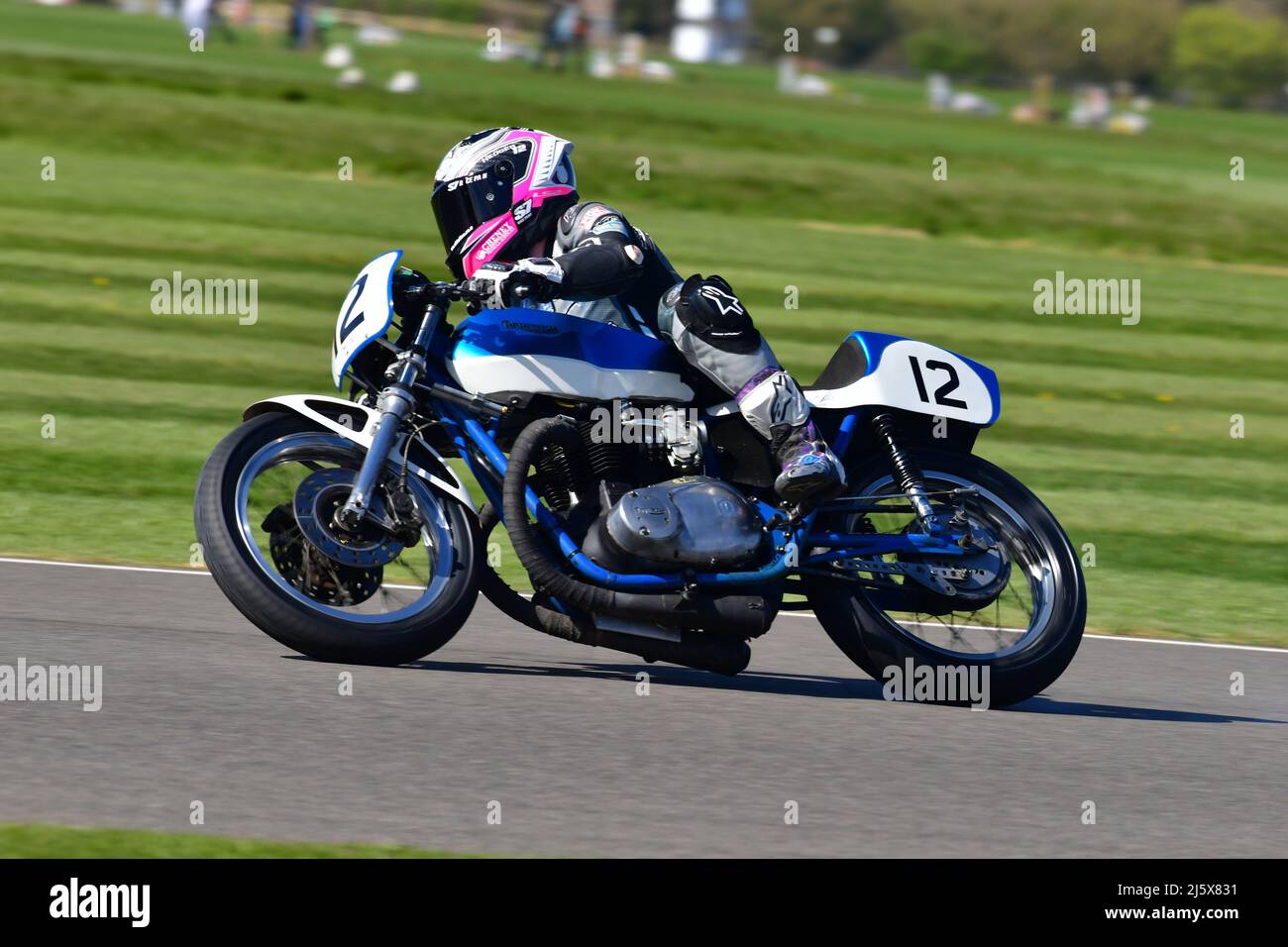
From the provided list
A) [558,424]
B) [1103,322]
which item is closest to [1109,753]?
[558,424]

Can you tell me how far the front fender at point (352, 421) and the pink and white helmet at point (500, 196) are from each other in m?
0.65

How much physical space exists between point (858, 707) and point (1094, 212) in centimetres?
2320

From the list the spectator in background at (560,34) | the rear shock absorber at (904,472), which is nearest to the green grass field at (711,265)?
the rear shock absorber at (904,472)

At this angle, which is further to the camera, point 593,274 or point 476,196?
point 476,196

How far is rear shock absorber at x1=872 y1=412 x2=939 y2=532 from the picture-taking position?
21.6ft

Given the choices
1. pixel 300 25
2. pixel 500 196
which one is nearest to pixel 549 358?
pixel 500 196

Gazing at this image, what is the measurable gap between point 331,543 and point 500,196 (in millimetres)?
1295

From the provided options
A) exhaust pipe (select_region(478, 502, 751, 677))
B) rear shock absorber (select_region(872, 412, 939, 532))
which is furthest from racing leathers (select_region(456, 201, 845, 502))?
exhaust pipe (select_region(478, 502, 751, 677))

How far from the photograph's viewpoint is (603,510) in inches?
252

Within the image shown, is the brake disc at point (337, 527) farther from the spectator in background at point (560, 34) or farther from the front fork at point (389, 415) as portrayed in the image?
the spectator in background at point (560, 34)

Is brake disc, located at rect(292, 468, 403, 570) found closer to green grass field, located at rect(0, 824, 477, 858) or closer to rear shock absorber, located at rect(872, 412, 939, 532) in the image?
rear shock absorber, located at rect(872, 412, 939, 532)

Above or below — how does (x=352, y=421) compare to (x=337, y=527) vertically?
above

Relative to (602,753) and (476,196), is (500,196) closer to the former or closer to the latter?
(476,196)

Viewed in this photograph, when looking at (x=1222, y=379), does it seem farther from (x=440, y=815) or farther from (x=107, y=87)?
(x=107, y=87)
